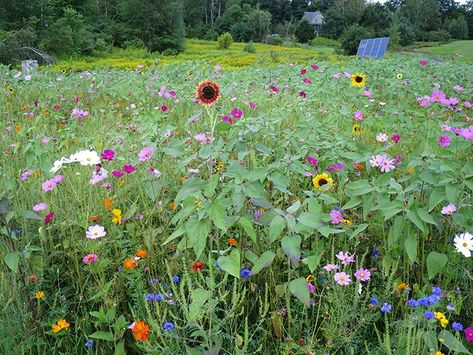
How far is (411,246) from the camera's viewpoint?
1352 mm

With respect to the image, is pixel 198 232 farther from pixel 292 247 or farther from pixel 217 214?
pixel 292 247

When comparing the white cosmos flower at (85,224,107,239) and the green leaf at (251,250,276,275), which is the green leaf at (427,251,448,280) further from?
the white cosmos flower at (85,224,107,239)

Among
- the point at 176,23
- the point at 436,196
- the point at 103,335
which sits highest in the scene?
the point at 436,196

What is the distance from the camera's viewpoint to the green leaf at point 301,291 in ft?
3.83

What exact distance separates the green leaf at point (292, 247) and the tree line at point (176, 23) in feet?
36.0

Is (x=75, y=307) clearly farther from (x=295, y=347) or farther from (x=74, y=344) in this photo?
(x=295, y=347)

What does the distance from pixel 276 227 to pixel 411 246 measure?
0.46 meters

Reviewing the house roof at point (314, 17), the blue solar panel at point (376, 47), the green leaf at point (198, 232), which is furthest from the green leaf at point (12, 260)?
the house roof at point (314, 17)

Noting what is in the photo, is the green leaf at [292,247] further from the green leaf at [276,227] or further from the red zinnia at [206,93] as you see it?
the red zinnia at [206,93]

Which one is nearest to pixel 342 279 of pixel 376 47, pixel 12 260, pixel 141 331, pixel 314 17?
pixel 141 331

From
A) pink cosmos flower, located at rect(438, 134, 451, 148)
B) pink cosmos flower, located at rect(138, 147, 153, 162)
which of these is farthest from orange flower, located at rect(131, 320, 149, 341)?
pink cosmos flower, located at rect(438, 134, 451, 148)

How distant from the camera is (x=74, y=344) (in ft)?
4.49

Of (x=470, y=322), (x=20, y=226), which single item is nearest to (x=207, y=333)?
(x=470, y=322)

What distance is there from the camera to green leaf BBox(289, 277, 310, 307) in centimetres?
117
